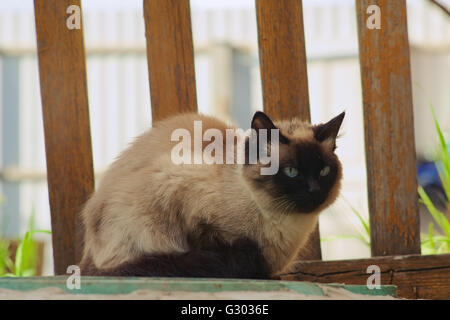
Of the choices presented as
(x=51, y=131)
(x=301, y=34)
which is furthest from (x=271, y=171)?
(x=51, y=131)

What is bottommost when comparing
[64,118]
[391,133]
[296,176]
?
[296,176]

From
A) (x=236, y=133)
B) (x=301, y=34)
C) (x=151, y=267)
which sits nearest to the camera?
(x=151, y=267)

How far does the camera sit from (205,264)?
7.66 feet

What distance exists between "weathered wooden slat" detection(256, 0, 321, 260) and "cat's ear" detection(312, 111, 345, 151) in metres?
0.36

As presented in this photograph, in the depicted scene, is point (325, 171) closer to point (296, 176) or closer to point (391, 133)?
point (296, 176)

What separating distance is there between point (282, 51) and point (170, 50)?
0.50 meters

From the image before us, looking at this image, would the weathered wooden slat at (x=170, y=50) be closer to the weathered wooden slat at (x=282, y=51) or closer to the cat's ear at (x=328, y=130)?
the weathered wooden slat at (x=282, y=51)

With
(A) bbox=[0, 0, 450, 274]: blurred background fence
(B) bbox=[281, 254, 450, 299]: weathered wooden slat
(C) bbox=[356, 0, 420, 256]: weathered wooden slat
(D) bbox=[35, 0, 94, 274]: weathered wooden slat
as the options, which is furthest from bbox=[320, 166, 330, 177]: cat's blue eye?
(A) bbox=[0, 0, 450, 274]: blurred background fence

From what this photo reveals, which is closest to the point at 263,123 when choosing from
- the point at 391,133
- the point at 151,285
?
the point at 391,133

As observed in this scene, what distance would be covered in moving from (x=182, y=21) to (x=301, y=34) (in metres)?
0.54

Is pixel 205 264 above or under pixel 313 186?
under

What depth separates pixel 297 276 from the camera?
9.25 ft

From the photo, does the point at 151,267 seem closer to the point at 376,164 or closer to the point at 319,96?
the point at 376,164
